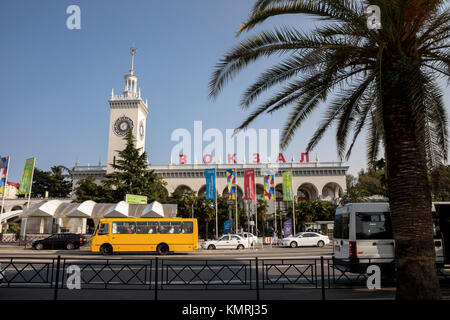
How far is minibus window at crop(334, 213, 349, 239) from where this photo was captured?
12021 mm

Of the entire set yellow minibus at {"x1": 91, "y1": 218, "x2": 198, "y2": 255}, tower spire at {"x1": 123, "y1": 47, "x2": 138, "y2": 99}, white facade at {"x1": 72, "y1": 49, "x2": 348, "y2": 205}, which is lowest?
yellow minibus at {"x1": 91, "y1": 218, "x2": 198, "y2": 255}

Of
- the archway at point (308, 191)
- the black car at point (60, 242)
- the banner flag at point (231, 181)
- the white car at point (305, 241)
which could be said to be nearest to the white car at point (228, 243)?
the white car at point (305, 241)

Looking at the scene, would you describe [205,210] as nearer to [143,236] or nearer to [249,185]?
[249,185]

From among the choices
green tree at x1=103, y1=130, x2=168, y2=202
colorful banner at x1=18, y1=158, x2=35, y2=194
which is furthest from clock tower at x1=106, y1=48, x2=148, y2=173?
colorful banner at x1=18, y1=158, x2=35, y2=194

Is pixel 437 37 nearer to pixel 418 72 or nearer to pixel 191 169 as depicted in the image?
pixel 418 72

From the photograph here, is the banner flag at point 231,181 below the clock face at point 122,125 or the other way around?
below

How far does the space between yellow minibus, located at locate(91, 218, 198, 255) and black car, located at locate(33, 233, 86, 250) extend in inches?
272

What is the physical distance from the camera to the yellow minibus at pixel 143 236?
23.1 metres

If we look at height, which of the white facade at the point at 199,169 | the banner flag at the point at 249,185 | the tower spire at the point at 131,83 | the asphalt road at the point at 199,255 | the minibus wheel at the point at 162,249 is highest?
the tower spire at the point at 131,83

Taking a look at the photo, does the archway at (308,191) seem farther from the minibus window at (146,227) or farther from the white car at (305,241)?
the minibus window at (146,227)

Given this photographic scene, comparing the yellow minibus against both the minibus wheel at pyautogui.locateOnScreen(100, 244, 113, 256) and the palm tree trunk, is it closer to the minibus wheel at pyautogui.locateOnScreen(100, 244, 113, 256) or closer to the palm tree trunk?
the minibus wheel at pyautogui.locateOnScreen(100, 244, 113, 256)

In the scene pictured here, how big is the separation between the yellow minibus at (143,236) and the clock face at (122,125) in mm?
44727

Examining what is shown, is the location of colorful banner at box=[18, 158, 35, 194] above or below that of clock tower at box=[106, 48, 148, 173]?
below
